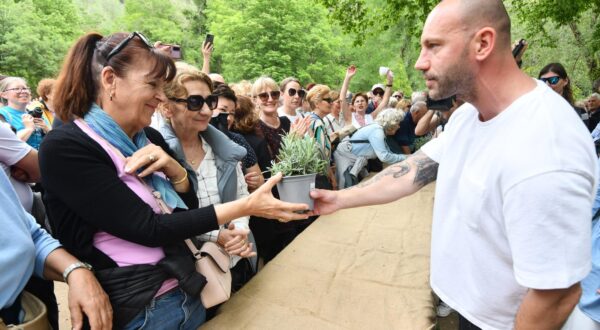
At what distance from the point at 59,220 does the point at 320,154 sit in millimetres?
1423

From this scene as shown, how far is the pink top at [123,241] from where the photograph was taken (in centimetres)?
152

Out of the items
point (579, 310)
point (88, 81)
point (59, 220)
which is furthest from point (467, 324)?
point (88, 81)

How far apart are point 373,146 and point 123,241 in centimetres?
373

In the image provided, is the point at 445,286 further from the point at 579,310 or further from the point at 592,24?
the point at 592,24

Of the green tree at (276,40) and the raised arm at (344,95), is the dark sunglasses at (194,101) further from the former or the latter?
the green tree at (276,40)

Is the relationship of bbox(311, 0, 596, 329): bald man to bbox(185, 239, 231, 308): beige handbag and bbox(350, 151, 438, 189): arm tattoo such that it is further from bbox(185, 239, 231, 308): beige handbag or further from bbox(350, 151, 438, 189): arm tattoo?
bbox(185, 239, 231, 308): beige handbag

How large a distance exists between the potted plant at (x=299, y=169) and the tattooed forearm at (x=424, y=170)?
1.79 ft

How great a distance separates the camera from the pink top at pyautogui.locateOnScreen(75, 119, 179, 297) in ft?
4.98

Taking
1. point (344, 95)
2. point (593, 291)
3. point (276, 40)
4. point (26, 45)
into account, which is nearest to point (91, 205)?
point (593, 291)

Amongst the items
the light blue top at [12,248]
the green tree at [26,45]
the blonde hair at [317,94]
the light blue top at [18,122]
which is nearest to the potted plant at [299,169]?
the light blue top at [12,248]

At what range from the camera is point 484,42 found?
4.24 feet

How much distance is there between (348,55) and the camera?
2675 cm

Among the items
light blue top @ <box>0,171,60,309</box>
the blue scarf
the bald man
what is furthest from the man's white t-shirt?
light blue top @ <box>0,171,60,309</box>

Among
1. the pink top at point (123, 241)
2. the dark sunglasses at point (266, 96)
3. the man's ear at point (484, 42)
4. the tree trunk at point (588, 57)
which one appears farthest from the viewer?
the tree trunk at point (588, 57)
